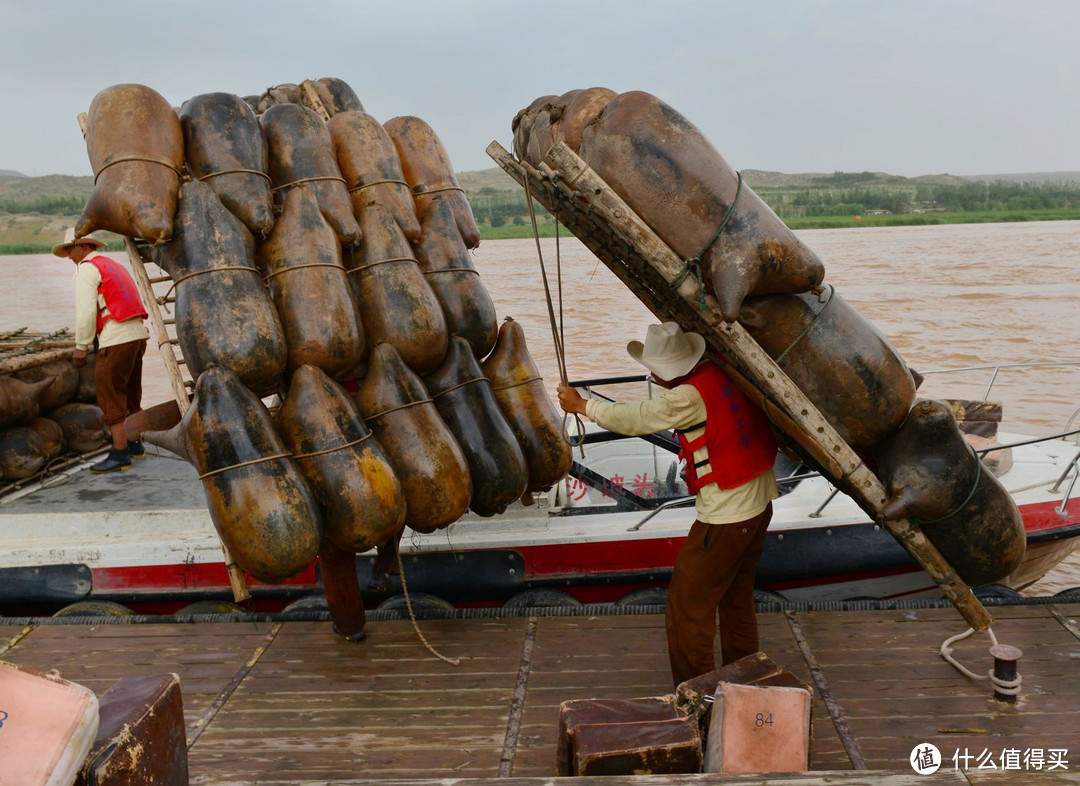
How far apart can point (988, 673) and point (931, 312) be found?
1979 centimetres

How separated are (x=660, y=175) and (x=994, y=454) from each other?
4198 millimetres

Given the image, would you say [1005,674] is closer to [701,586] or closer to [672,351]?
[701,586]

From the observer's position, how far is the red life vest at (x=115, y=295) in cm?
680

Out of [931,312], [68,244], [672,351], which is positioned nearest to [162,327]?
[672,351]

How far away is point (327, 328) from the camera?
4.07 m

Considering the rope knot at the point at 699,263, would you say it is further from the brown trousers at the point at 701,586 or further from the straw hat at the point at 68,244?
the straw hat at the point at 68,244

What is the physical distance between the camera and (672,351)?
3.76 meters

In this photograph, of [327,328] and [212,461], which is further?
[327,328]

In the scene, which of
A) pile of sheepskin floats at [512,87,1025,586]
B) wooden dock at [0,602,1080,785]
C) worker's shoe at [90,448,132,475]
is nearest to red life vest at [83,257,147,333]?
worker's shoe at [90,448,132,475]

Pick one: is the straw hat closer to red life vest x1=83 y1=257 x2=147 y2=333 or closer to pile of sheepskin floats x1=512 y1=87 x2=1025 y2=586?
red life vest x1=83 y1=257 x2=147 y2=333

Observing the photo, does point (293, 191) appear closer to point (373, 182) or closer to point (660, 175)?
point (373, 182)

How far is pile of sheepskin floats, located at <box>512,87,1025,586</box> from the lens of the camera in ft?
11.2

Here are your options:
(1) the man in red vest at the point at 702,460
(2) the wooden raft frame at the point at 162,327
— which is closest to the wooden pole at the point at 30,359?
(2) the wooden raft frame at the point at 162,327

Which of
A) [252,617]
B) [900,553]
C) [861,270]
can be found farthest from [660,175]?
[861,270]
